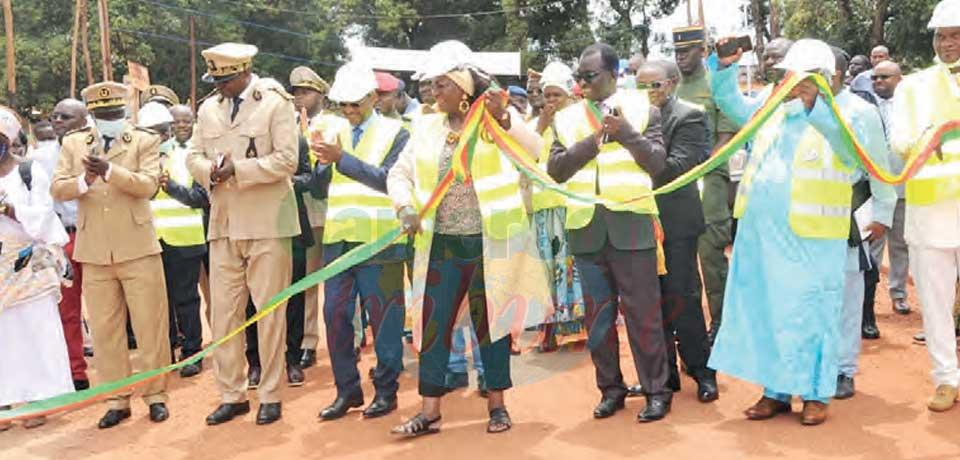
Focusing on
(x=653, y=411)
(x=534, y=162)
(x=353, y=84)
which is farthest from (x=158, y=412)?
(x=653, y=411)

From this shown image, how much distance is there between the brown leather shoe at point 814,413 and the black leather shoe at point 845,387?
58cm

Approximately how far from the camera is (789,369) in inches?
212

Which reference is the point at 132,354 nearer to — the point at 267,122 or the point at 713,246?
the point at 267,122

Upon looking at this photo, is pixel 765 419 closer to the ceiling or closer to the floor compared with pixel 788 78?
closer to the floor

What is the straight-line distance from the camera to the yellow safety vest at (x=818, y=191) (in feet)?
17.5

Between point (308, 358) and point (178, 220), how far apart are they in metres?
1.59

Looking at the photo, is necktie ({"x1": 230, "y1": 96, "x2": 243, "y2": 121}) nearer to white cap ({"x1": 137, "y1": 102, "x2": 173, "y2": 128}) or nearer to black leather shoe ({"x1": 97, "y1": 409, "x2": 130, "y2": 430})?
black leather shoe ({"x1": 97, "y1": 409, "x2": 130, "y2": 430})

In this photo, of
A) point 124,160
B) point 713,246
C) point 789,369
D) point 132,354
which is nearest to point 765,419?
point 789,369

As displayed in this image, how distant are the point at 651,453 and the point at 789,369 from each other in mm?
939

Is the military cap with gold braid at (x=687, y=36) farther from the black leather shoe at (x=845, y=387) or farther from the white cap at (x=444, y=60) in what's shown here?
the black leather shoe at (x=845, y=387)

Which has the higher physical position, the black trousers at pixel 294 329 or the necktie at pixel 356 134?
the necktie at pixel 356 134

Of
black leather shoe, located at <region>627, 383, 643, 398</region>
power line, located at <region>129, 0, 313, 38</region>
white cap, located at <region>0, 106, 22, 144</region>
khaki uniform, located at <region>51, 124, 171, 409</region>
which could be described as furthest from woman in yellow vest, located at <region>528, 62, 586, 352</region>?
power line, located at <region>129, 0, 313, 38</region>

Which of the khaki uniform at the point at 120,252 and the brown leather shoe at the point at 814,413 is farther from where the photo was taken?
the khaki uniform at the point at 120,252

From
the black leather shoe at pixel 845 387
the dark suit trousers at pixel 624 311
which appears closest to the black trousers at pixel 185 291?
the dark suit trousers at pixel 624 311
